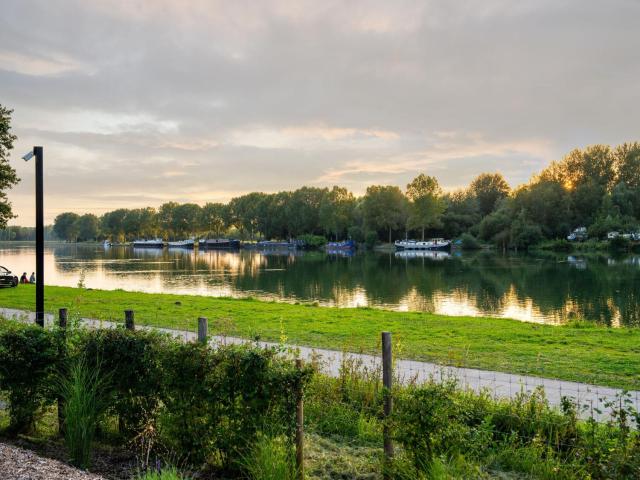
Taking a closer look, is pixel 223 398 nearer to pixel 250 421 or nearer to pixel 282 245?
pixel 250 421

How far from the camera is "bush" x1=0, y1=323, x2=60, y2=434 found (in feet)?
21.9

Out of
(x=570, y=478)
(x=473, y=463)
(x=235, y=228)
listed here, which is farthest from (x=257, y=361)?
(x=235, y=228)

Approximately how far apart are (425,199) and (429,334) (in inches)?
3621

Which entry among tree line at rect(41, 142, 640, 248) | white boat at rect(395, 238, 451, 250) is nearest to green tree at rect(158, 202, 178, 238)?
tree line at rect(41, 142, 640, 248)

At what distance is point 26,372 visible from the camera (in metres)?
6.66

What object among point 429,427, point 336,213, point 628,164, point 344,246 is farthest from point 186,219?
point 429,427

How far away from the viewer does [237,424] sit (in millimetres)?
5531

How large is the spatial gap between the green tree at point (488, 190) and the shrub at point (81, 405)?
119 metres

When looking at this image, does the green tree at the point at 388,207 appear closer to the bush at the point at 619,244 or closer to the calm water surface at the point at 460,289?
the bush at the point at 619,244

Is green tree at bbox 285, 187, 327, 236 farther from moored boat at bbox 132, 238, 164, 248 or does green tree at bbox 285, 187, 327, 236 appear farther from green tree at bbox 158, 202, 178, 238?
green tree at bbox 158, 202, 178, 238

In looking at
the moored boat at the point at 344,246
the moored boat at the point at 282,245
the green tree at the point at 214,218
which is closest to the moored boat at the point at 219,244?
the moored boat at the point at 282,245

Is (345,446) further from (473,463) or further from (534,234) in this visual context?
(534,234)

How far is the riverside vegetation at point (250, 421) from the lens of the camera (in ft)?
16.7

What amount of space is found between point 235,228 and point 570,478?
180 meters
